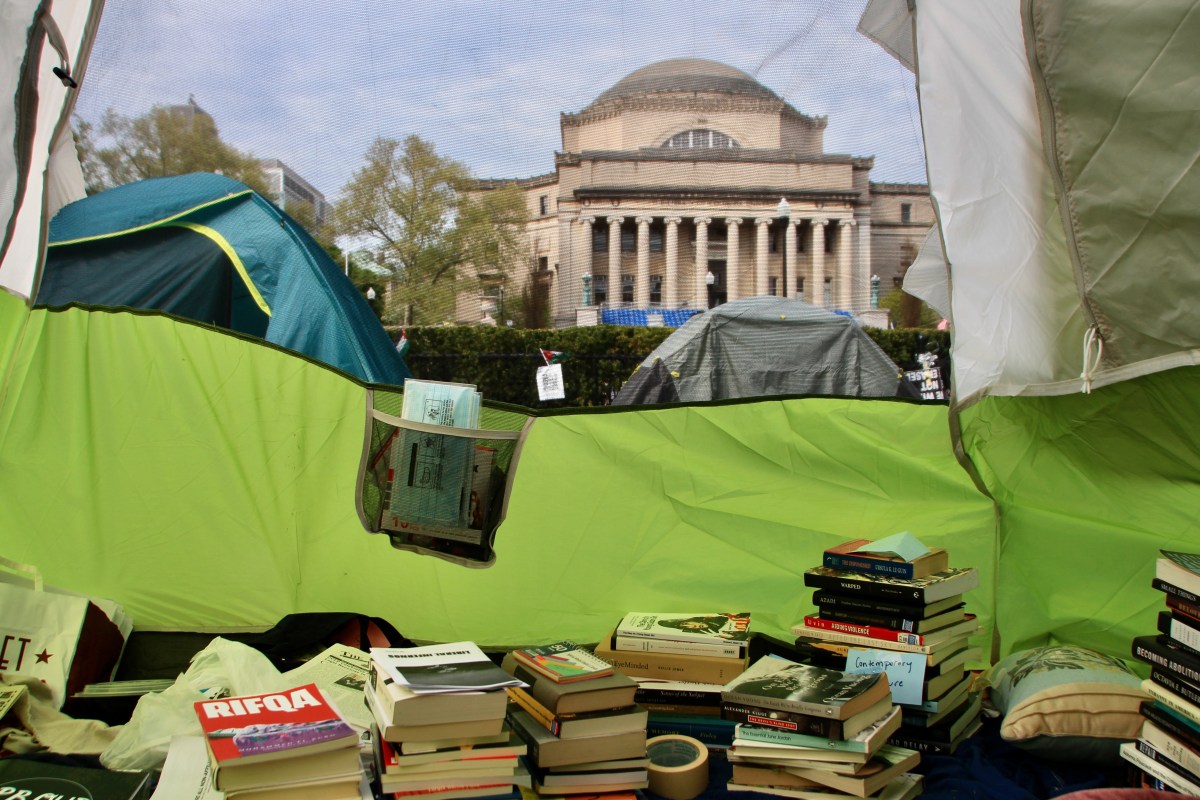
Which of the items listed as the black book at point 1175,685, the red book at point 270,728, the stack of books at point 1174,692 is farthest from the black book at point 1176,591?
the red book at point 270,728

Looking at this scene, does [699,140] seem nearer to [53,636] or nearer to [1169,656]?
[1169,656]

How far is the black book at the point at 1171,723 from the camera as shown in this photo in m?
1.46

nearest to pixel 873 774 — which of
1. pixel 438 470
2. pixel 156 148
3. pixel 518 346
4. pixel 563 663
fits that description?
pixel 563 663

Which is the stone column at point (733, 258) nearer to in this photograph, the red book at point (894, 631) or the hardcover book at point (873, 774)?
the red book at point (894, 631)

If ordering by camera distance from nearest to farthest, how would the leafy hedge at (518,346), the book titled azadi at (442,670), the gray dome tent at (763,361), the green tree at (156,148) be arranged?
the book titled azadi at (442,670), the green tree at (156,148), the leafy hedge at (518,346), the gray dome tent at (763,361)

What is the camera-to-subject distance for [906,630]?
5.92ft

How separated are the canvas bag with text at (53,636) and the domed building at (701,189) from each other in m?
1.24

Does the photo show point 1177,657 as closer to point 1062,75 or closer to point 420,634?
point 1062,75

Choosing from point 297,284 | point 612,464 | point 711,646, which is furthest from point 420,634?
point 297,284

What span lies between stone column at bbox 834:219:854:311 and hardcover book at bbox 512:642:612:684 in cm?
143

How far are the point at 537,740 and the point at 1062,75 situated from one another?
1.63m

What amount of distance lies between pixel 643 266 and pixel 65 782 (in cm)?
201

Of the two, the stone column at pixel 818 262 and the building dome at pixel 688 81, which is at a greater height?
the building dome at pixel 688 81

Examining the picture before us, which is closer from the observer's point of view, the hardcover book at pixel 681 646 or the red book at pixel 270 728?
the red book at pixel 270 728
